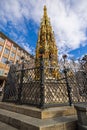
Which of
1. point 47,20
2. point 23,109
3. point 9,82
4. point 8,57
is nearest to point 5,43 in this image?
point 8,57

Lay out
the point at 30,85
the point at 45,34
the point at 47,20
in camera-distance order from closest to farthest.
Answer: the point at 30,85 → the point at 45,34 → the point at 47,20

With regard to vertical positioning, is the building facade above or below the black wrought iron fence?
above

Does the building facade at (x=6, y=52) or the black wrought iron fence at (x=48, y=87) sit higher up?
the building facade at (x=6, y=52)

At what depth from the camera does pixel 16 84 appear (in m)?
5.86

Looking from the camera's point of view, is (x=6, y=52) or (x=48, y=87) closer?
(x=48, y=87)

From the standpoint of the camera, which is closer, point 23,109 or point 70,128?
point 70,128

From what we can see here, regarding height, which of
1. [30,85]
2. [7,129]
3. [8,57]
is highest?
[8,57]

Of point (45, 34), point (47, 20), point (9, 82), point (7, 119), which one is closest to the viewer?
point (7, 119)

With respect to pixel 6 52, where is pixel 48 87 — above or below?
below

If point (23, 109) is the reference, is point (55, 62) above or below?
above

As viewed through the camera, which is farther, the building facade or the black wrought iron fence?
the building facade

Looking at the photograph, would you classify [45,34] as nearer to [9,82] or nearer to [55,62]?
[55,62]

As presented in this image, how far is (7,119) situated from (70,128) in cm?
250

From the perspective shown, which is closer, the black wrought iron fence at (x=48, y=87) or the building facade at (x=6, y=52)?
the black wrought iron fence at (x=48, y=87)
